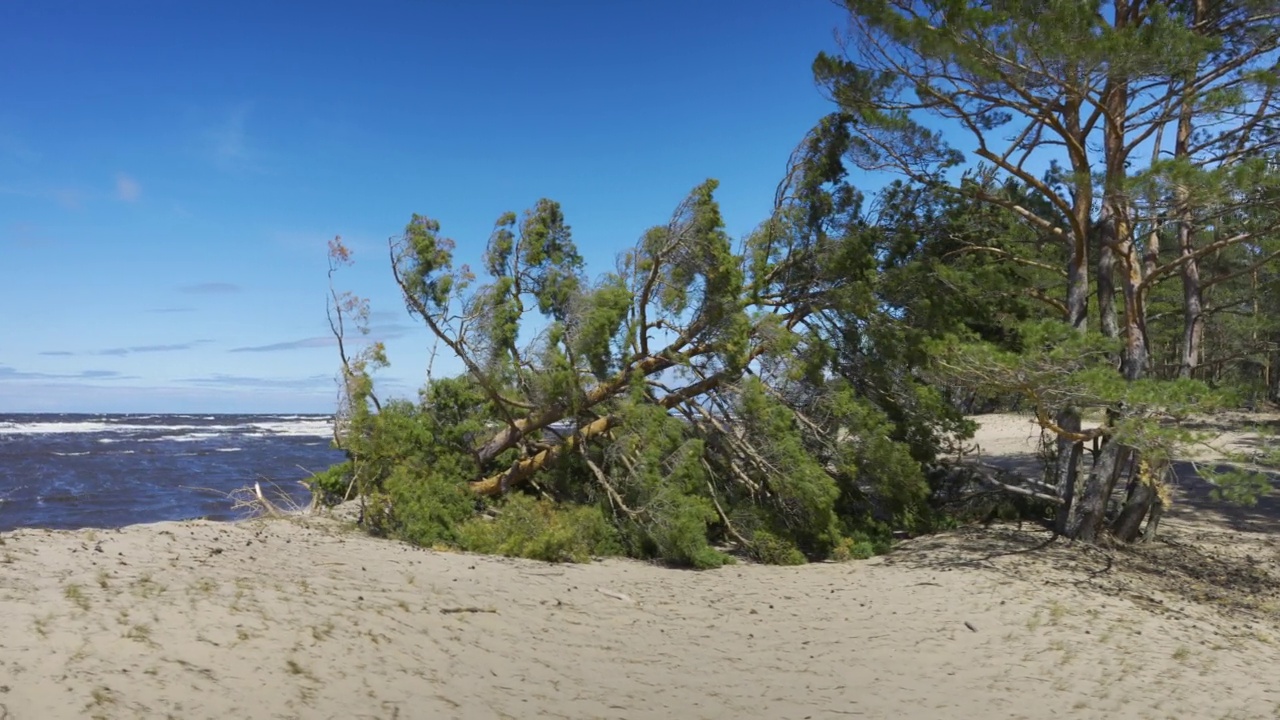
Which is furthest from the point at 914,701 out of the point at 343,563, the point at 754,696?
the point at 343,563

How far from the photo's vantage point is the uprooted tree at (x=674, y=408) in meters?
11.4

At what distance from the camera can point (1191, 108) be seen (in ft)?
33.3

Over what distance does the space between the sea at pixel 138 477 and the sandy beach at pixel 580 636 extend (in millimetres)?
4343

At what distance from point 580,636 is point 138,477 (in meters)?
22.6

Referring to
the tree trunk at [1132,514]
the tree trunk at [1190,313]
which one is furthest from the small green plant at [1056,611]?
the tree trunk at [1190,313]

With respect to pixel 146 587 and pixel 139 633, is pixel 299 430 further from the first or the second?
pixel 139 633

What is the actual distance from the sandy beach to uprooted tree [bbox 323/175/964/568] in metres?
1.34

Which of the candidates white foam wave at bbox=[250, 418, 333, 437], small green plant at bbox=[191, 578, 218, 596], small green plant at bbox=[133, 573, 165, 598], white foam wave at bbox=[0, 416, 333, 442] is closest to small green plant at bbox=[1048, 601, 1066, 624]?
small green plant at bbox=[191, 578, 218, 596]

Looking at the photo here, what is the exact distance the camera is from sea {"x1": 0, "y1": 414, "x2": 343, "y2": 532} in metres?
16.6

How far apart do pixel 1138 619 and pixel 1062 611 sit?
678 mm

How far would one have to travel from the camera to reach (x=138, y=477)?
24.5m

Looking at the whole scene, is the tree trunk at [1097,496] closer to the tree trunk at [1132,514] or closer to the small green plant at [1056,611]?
the tree trunk at [1132,514]

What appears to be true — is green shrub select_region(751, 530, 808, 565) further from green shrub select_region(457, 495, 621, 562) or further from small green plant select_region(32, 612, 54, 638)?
small green plant select_region(32, 612, 54, 638)

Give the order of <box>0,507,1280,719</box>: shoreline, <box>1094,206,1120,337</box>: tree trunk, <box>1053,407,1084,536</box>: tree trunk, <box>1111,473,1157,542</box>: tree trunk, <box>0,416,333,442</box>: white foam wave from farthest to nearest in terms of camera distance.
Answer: <box>0,416,333,442</box>: white foam wave < <box>1053,407,1084,536</box>: tree trunk < <box>1111,473,1157,542</box>: tree trunk < <box>1094,206,1120,337</box>: tree trunk < <box>0,507,1280,719</box>: shoreline
